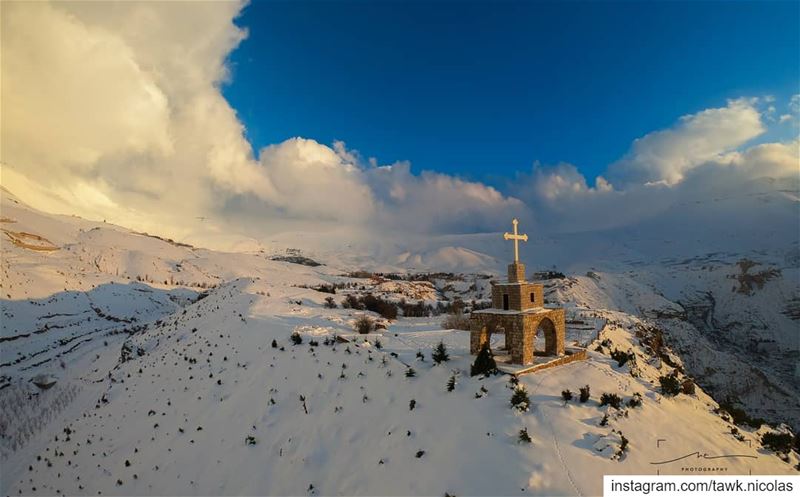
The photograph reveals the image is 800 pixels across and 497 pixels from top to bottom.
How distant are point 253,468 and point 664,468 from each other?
1272cm

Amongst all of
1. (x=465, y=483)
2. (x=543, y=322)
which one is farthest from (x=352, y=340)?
(x=465, y=483)

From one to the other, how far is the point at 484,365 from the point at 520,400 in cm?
→ 218

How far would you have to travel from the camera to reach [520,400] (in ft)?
40.2

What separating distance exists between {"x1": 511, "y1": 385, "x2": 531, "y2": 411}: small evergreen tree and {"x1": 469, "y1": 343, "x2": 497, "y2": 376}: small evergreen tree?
1.73 m

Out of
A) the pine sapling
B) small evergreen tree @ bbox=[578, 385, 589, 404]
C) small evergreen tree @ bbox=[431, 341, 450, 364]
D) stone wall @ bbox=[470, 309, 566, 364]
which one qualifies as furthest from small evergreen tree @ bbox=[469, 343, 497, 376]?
the pine sapling

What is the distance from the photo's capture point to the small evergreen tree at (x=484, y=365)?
46.5 ft

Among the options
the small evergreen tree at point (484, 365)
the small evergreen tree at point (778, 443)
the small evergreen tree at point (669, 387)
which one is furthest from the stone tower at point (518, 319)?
the small evergreen tree at point (778, 443)

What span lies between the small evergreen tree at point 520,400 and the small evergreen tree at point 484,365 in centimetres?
173

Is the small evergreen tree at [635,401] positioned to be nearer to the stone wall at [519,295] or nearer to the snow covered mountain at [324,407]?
the snow covered mountain at [324,407]

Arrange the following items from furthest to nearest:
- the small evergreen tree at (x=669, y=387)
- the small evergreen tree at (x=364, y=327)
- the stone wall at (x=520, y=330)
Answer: the small evergreen tree at (x=364, y=327), the stone wall at (x=520, y=330), the small evergreen tree at (x=669, y=387)

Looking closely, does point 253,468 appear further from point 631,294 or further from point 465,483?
point 631,294

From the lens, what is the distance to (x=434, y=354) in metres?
15.9

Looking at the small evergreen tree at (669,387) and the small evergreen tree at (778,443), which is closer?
the small evergreen tree at (778,443)

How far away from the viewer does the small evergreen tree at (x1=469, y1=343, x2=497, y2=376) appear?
1418 centimetres
